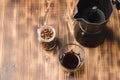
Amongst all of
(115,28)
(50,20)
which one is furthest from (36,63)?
(115,28)

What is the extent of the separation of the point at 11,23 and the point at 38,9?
0.41 ft

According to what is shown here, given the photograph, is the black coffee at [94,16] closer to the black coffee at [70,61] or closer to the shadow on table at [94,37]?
the shadow on table at [94,37]

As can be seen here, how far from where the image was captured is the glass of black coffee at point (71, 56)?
1.27 m

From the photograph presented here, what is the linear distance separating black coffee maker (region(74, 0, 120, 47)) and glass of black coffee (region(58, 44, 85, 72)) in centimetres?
4

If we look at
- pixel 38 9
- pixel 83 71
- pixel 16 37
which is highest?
pixel 38 9

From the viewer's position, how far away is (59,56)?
128 centimetres

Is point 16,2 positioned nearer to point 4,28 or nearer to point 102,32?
point 4,28

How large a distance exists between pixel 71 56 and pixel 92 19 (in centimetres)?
17

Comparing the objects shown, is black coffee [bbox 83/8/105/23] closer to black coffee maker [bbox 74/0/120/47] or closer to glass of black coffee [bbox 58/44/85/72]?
black coffee maker [bbox 74/0/120/47]

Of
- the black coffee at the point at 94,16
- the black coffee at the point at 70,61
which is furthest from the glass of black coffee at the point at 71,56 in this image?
the black coffee at the point at 94,16

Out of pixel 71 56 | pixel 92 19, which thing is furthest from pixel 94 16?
pixel 71 56

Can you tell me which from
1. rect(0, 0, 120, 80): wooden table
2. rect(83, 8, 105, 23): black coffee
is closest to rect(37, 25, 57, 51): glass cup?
rect(0, 0, 120, 80): wooden table

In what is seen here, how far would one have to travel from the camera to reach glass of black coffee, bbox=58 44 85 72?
1273 mm

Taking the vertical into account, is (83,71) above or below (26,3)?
below
